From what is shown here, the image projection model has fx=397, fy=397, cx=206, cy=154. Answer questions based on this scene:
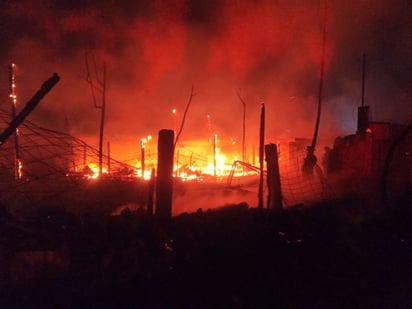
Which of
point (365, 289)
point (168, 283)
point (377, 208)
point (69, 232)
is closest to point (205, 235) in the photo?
point (168, 283)

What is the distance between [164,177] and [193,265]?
2.00 m

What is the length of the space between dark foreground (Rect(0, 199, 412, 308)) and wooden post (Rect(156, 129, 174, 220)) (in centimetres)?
33

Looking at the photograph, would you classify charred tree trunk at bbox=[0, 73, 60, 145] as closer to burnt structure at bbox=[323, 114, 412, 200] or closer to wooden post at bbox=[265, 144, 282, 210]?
wooden post at bbox=[265, 144, 282, 210]

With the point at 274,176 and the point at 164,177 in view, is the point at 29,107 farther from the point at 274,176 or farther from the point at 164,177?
the point at 274,176

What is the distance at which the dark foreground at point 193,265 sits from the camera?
688cm

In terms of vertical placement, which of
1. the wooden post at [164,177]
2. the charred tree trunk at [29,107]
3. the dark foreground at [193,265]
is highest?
the charred tree trunk at [29,107]

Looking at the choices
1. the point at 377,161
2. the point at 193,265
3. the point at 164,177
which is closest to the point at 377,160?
the point at 377,161

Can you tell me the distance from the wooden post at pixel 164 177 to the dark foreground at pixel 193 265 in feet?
1.10

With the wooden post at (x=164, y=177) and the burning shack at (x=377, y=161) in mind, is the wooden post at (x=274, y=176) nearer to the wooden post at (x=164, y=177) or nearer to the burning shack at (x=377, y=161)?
the wooden post at (x=164, y=177)

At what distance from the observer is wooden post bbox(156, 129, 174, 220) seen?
8539mm

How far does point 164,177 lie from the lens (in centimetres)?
854

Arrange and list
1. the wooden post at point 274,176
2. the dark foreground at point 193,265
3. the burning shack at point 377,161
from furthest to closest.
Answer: the burning shack at point 377,161 → the wooden post at point 274,176 → the dark foreground at point 193,265

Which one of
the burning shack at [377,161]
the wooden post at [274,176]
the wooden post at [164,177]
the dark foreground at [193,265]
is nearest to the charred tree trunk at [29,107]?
the dark foreground at [193,265]

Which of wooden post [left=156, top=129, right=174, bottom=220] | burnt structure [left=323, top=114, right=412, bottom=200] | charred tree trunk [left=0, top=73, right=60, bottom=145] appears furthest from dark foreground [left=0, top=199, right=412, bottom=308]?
burnt structure [left=323, top=114, right=412, bottom=200]
